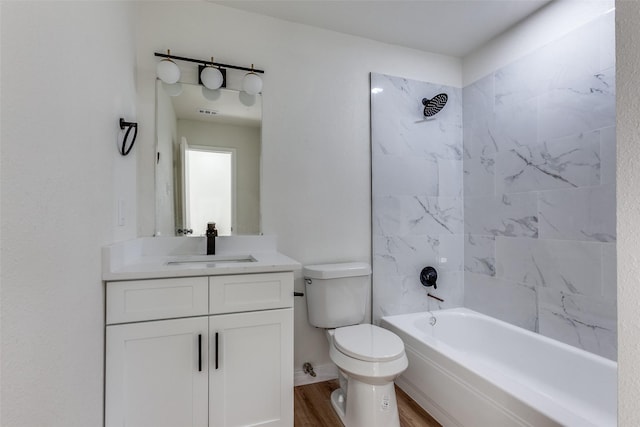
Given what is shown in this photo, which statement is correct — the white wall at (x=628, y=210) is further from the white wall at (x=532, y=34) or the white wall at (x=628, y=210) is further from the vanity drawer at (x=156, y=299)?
the white wall at (x=532, y=34)

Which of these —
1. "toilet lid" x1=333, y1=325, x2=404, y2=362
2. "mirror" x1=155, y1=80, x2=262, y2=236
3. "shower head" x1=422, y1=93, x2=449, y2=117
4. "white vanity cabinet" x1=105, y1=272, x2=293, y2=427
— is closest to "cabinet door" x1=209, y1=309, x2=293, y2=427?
"white vanity cabinet" x1=105, y1=272, x2=293, y2=427

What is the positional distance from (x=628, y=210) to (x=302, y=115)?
5.89 ft

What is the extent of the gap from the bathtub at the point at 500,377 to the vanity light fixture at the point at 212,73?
1818 millimetres

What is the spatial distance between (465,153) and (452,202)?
0.41m

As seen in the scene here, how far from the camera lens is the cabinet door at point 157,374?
4.09 feet

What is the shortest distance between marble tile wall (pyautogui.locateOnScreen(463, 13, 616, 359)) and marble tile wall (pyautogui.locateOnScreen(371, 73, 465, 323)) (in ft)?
0.33

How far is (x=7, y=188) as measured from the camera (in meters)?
0.65

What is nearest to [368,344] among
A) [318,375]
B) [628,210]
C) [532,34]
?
[318,375]

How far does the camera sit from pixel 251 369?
1437mm

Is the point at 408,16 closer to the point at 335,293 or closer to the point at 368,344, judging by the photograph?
the point at 335,293

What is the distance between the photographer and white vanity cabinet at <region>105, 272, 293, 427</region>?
1263 mm

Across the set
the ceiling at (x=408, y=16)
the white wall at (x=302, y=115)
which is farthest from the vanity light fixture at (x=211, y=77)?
the ceiling at (x=408, y=16)

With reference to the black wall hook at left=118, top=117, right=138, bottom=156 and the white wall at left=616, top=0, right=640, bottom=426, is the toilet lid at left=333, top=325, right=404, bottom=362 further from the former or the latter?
the black wall hook at left=118, top=117, right=138, bottom=156

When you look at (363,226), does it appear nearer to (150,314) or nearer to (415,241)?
(415,241)
